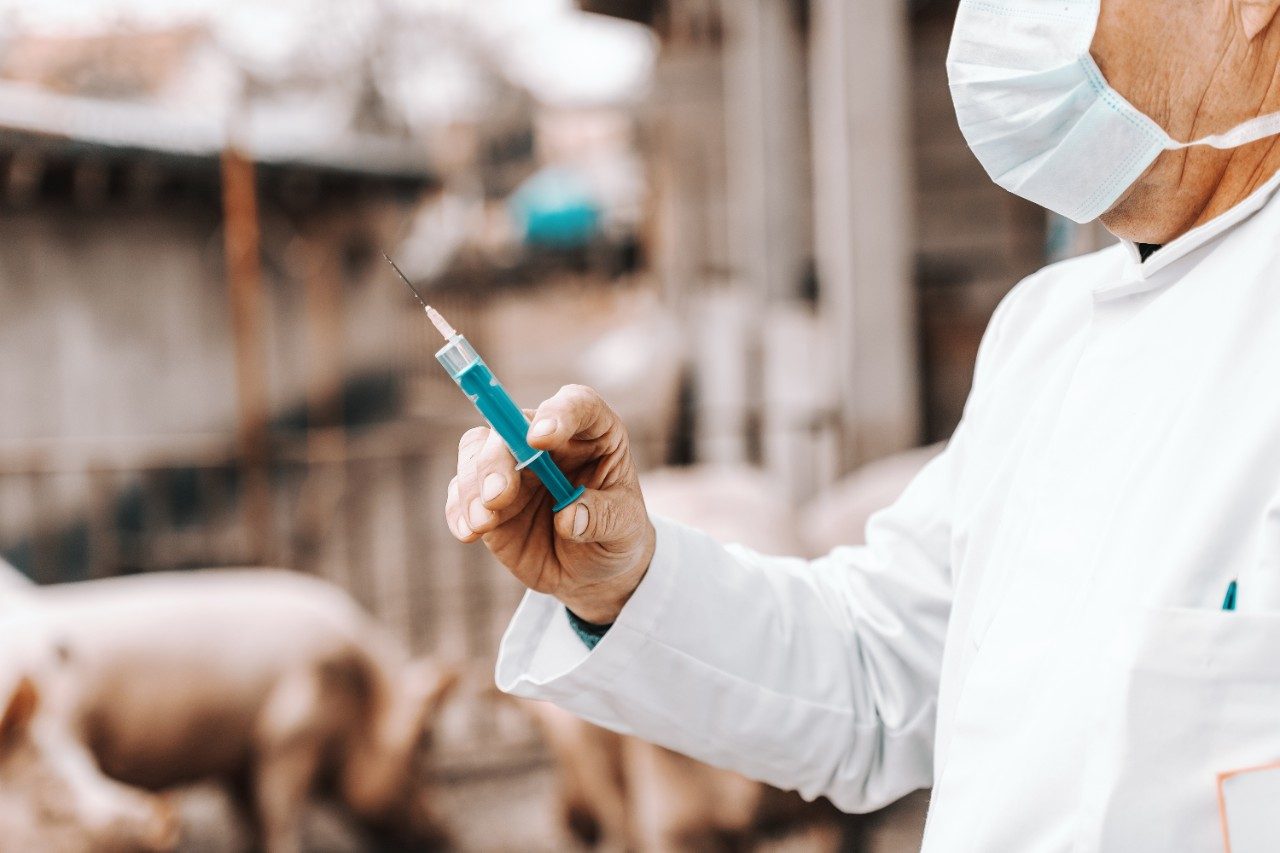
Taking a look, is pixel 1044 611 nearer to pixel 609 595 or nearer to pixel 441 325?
pixel 609 595

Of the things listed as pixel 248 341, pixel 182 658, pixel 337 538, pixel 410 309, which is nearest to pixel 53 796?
pixel 182 658

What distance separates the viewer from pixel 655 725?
4.27 feet

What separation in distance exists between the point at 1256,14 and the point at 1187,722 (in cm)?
62

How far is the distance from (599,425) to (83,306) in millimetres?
7195

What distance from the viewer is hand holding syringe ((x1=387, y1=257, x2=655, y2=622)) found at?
1018 mm

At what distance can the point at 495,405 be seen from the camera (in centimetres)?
102

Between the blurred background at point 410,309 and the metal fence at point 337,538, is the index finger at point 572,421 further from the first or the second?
the metal fence at point 337,538

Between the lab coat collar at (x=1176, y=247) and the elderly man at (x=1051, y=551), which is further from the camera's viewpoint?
the lab coat collar at (x=1176, y=247)

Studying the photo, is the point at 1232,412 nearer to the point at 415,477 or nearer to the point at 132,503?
the point at 415,477

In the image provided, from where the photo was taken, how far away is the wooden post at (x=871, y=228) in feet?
16.8

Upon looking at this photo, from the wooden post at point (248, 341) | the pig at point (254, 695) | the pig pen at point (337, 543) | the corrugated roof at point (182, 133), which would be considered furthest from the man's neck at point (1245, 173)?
the corrugated roof at point (182, 133)

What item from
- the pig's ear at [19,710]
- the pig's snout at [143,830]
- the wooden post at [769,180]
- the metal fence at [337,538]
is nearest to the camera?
the pig's snout at [143,830]

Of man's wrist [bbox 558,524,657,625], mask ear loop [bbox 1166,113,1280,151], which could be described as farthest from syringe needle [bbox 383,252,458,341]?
mask ear loop [bbox 1166,113,1280,151]

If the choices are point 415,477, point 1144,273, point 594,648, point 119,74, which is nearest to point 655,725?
point 594,648
